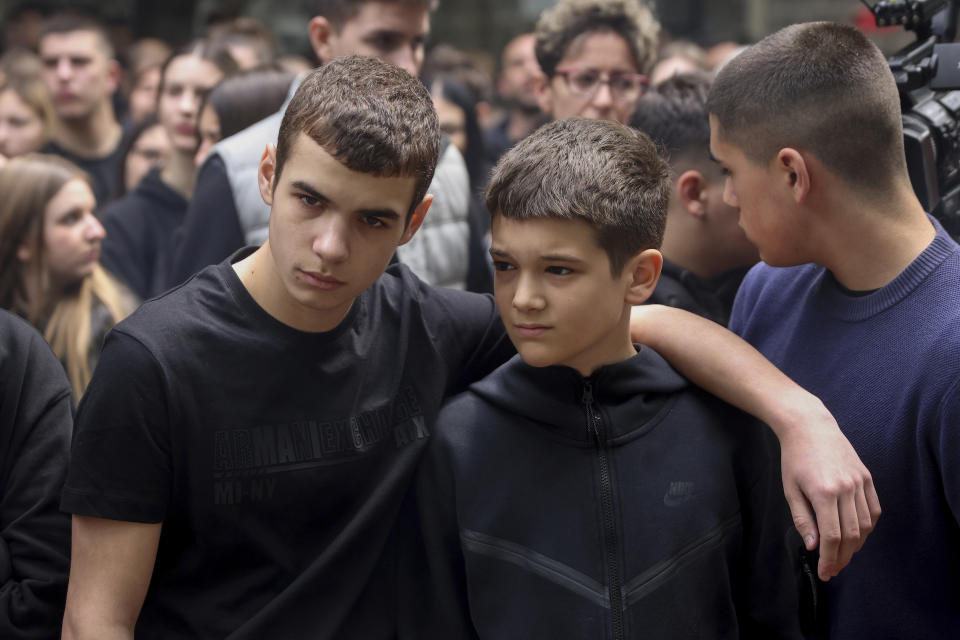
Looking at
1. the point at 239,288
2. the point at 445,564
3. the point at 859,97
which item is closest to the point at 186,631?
the point at 445,564

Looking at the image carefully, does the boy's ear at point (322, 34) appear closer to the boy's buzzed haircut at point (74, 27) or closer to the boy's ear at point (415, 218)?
the boy's ear at point (415, 218)

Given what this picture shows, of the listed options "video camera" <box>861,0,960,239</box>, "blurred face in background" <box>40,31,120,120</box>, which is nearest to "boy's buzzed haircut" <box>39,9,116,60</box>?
"blurred face in background" <box>40,31,120,120</box>

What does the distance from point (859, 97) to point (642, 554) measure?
3.11 feet

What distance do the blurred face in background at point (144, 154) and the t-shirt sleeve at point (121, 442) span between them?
353cm

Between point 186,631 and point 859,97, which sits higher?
point 859,97

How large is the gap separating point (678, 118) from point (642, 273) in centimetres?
113

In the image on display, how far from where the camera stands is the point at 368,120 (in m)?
1.86

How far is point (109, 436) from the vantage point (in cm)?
175

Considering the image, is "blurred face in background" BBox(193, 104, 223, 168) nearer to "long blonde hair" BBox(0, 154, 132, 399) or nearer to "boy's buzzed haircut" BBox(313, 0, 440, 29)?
"long blonde hair" BBox(0, 154, 132, 399)

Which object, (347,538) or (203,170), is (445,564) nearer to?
(347,538)

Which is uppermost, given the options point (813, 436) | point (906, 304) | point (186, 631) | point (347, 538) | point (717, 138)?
point (717, 138)

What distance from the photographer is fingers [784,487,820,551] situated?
176 cm

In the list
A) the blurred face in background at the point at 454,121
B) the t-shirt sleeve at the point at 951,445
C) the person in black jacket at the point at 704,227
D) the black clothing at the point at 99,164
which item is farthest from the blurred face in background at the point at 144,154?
the t-shirt sleeve at the point at 951,445

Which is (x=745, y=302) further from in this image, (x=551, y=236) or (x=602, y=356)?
(x=551, y=236)
